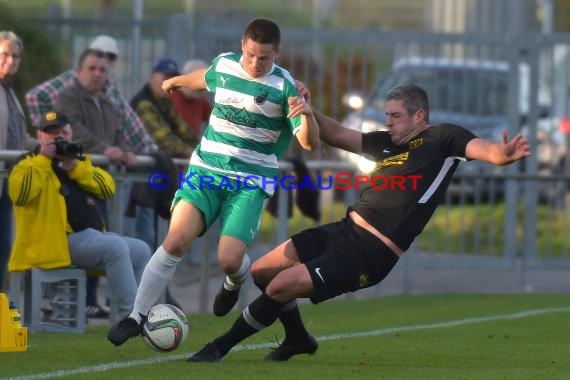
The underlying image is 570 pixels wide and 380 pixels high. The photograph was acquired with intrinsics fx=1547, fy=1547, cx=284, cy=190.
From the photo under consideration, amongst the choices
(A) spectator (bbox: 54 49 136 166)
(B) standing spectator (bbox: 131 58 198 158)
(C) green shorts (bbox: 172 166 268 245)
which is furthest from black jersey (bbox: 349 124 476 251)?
(B) standing spectator (bbox: 131 58 198 158)

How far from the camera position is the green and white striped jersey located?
923 cm

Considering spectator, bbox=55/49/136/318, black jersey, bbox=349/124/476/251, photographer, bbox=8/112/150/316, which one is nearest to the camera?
black jersey, bbox=349/124/476/251

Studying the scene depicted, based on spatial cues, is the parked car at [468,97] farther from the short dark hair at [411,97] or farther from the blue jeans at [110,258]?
the short dark hair at [411,97]

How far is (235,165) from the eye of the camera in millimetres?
9227

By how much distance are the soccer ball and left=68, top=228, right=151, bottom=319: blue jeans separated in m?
1.99

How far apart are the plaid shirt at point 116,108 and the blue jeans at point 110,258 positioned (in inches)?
76.9

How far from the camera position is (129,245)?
37.1 ft

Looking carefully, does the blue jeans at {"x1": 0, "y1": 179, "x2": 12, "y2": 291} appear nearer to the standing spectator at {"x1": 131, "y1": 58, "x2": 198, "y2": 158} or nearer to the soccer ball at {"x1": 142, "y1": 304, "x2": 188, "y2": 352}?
the standing spectator at {"x1": 131, "y1": 58, "x2": 198, "y2": 158}

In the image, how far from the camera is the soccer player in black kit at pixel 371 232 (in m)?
8.77

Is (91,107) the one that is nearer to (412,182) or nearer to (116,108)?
(116,108)

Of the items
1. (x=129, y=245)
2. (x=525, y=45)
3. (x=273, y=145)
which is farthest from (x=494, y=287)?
(x=273, y=145)

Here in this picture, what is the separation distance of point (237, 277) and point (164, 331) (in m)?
0.69

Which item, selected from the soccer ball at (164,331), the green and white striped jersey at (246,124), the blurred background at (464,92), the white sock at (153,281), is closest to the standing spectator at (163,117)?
the blurred background at (464,92)

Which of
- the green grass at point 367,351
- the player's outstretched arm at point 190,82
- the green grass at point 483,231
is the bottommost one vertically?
the green grass at point 367,351
